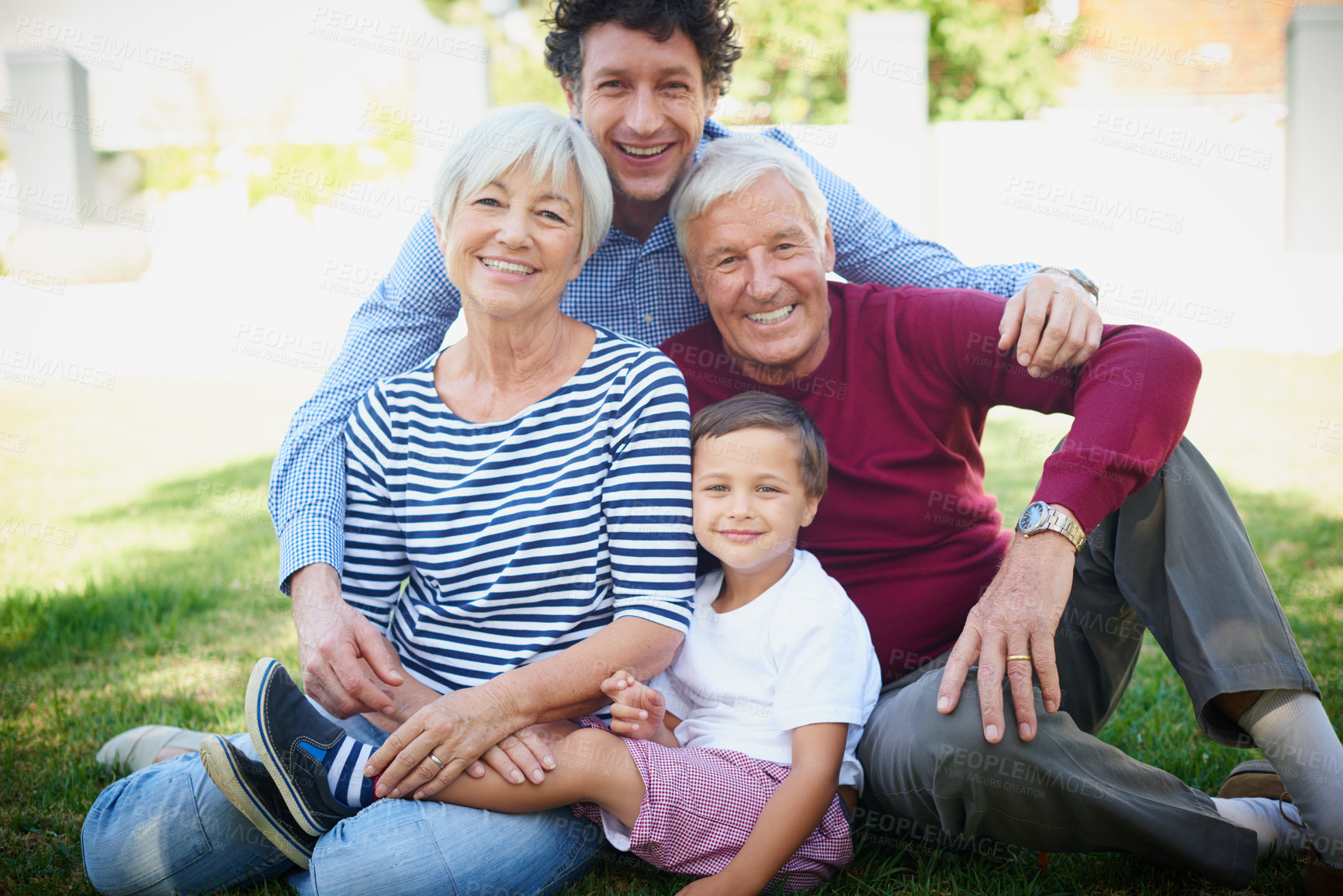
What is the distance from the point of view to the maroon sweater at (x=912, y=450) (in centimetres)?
241

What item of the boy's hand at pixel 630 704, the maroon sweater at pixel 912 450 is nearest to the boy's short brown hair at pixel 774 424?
the maroon sweater at pixel 912 450

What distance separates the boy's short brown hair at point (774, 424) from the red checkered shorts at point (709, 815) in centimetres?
64

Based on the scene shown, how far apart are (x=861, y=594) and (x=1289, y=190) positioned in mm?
9695

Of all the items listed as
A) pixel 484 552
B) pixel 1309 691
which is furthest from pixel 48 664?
pixel 1309 691

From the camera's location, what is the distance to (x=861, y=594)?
8.02ft

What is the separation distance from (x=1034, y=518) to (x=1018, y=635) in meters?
0.26

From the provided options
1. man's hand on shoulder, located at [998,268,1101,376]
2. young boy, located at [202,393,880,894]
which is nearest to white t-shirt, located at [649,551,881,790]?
young boy, located at [202,393,880,894]

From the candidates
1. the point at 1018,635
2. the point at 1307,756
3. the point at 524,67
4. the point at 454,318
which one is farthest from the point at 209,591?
the point at 524,67

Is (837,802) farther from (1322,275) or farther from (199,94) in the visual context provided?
(199,94)

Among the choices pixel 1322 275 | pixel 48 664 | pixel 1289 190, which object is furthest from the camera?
pixel 1289 190

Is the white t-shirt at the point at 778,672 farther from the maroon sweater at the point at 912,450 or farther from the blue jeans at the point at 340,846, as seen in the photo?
the blue jeans at the point at 340,846

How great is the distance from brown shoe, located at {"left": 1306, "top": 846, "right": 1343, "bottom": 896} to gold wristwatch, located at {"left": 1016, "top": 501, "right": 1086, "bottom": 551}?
2.44 ft

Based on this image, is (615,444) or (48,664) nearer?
(615,444)

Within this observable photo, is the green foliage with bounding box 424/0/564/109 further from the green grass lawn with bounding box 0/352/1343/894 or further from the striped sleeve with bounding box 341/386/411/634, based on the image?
the striped sleeve with bounding box 341/386/411/634
